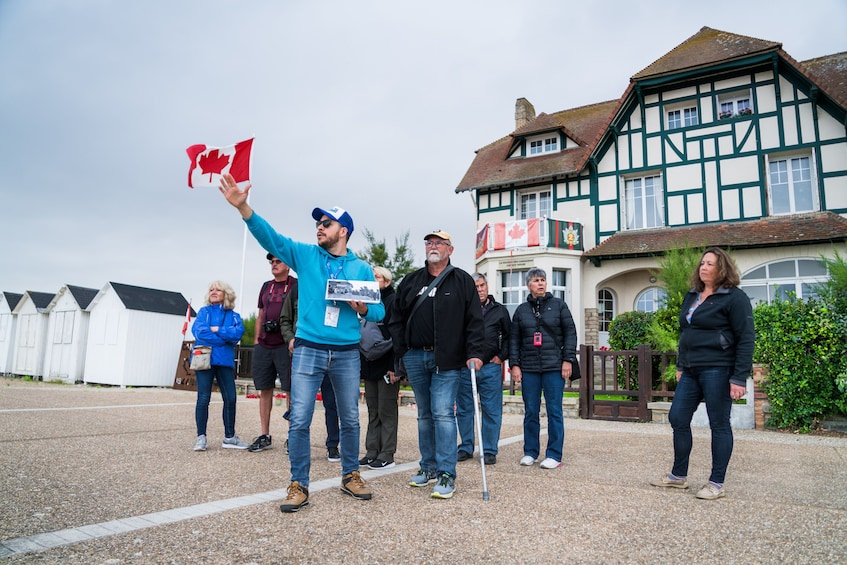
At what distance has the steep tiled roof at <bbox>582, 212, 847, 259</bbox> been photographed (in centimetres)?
1466

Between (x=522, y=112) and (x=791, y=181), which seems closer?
(x=791, y=181)

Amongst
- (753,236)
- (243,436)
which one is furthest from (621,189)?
(243,436)

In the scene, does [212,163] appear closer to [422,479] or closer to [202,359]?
[202,359]

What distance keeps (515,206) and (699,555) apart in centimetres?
1815

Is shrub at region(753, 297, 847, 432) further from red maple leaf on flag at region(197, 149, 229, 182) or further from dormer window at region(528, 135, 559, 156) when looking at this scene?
dormer window at region(528, 135, 559, 156)

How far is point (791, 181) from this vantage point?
52.7ft

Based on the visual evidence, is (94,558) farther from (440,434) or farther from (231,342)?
(231,342)

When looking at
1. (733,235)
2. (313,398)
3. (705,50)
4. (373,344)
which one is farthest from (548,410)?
(705,50)

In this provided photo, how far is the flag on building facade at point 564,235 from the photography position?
717 inches

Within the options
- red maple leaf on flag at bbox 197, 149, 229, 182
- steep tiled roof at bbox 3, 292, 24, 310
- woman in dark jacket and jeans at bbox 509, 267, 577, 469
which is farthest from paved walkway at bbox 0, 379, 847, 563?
steep tiled roof at bbox 3, 292, 24, 310

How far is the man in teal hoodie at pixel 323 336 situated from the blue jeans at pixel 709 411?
89.6 inches

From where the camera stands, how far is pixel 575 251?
1830cm

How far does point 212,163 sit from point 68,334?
1874 centimetres

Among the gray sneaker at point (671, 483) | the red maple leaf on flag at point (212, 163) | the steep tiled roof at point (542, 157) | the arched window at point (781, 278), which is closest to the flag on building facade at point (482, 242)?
the steep tiled roof at point (542, 157)
